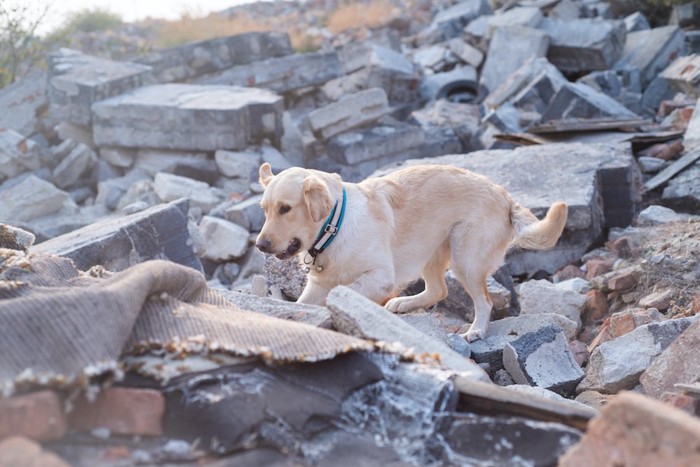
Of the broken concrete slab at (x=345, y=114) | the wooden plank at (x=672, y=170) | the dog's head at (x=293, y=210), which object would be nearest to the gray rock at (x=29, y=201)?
the broken concrete slab at (x=345, y=114)

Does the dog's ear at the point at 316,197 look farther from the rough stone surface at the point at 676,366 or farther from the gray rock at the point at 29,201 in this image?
the gray rock at the point at 29,201

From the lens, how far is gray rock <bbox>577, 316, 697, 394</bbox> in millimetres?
4883

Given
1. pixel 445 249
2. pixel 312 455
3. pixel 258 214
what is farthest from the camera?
pixel 258 214

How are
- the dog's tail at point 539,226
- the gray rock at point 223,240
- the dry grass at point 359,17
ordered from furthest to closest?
the dry grass at point 359,17 → the gray rock at point 223,240 → the dog's tail at point 539,226

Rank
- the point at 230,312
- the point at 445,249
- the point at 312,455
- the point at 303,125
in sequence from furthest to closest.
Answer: the point at 303,125 → the point at 445,249 → the point at 230,312 → the point at 312,455

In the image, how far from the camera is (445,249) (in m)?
6.22

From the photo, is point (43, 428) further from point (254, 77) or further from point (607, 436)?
point (254, 77)

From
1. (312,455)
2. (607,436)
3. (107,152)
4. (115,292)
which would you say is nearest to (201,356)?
(115,292)

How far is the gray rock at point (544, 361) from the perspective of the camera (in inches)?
199

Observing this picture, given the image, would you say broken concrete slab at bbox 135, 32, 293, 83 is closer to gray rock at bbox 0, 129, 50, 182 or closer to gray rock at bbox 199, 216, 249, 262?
gray rock at bbox 0, 129, 50, 182

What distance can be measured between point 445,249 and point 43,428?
4.03 meters

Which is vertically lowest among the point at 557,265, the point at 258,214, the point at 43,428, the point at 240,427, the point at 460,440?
the point at 557,265

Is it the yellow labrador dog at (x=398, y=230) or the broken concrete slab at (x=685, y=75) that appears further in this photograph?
the broken concrete slab at (x=685, y=75)

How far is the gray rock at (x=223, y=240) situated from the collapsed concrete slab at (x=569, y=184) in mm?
1622
